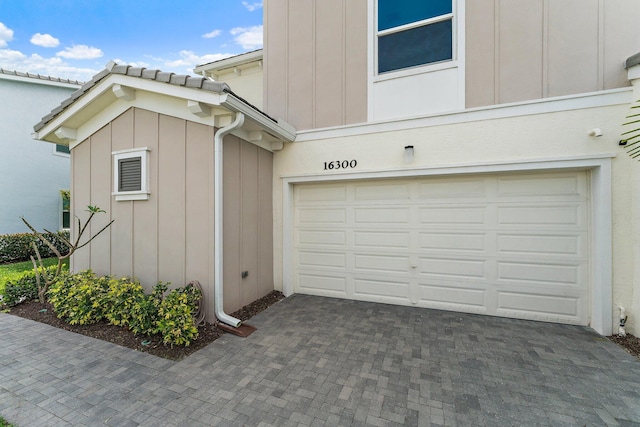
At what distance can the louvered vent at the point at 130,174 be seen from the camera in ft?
15.1

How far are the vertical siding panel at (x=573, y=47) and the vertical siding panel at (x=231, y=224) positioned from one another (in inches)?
209

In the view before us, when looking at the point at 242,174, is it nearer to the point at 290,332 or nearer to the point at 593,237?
the point at 290,332

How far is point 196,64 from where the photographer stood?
7.81 meters

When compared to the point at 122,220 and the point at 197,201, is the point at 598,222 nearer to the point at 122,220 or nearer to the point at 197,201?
the point at 197,201

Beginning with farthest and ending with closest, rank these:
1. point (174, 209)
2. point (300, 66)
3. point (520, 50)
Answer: point (300, 66)
point (174, 209)
point (520, 50)

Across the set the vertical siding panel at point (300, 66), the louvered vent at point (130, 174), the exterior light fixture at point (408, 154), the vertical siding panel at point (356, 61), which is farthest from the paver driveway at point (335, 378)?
the vertical siding panel at point (300, 66)

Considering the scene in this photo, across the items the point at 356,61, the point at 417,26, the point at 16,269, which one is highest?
the point at 417,26

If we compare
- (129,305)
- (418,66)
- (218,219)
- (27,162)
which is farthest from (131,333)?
(27,162)

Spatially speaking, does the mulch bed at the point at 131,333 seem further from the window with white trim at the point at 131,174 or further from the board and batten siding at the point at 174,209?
the window with white trim at the point at 131,174

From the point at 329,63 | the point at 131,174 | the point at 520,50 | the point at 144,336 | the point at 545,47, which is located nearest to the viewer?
the point at 144,336

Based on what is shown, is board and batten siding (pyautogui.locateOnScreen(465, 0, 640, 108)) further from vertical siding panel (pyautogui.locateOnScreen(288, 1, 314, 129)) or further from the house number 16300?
vertical siding panel (pyautogui.locateOnScreen(288, 1, 314, 129))

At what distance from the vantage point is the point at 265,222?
545cm

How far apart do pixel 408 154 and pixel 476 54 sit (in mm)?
2010

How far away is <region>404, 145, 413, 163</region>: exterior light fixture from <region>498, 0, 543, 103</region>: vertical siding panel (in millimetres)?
1610
